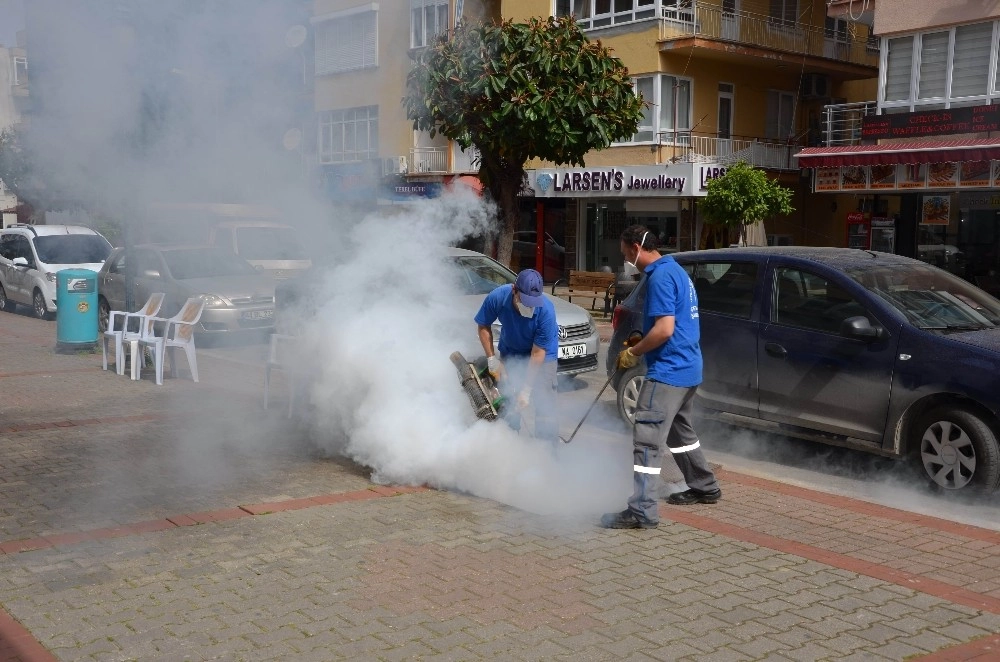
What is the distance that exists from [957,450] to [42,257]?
60.0ft

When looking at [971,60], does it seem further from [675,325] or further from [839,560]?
[839,560]

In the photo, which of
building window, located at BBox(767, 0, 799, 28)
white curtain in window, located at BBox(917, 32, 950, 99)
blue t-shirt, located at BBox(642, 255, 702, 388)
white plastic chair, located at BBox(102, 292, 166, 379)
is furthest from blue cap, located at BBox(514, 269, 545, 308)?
building window, located at BBox(767, 0, 799, 28)

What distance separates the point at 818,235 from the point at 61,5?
25276mm

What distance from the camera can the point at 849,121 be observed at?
2425 cm

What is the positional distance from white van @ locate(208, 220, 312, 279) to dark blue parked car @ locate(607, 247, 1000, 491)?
3.75 metres

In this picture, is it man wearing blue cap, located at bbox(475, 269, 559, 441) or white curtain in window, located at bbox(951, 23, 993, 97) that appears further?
white curtain in window, located at bbox(951, 23, 993, 97)

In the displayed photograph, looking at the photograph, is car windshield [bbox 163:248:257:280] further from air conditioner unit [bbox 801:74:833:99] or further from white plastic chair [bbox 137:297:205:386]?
air conditioner unit [bbox 801:74:833:99]

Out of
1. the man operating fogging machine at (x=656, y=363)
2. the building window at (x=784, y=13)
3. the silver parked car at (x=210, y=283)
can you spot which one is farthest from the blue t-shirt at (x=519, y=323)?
the building window at (x=784, y=13)

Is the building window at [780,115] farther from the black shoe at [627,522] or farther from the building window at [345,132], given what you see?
the black shoe at [627,522]

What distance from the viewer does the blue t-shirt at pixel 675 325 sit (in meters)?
5.98

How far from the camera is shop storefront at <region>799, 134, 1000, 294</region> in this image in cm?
2007

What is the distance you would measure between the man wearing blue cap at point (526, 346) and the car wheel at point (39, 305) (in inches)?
606

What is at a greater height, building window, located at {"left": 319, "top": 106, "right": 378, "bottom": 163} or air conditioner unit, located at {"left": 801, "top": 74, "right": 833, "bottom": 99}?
air conditioner unit, located at {"left": 801, "top": 74, "right": 833, "bottom": 99}

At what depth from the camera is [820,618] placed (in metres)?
4.62
